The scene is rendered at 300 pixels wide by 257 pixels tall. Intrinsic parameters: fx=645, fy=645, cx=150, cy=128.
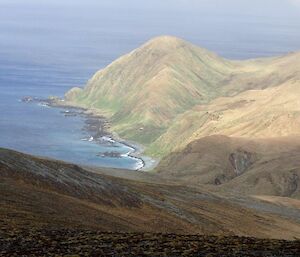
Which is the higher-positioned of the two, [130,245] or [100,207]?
[100,207]

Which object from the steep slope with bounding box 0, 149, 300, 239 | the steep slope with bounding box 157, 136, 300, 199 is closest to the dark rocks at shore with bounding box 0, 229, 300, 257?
the steep slope with bounding box 0, 149, 300, 239

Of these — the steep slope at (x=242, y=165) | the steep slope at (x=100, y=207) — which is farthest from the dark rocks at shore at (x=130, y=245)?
the steep slope at (x=242, y=165)

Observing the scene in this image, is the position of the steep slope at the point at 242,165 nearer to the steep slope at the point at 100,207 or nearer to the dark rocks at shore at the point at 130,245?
the steep slope at the point at 100,207

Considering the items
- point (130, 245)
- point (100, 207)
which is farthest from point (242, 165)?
point (130, 245)

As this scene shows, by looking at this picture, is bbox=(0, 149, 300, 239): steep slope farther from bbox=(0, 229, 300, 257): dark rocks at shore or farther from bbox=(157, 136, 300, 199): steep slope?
bbox=(157, 136, 300, 199): steep slope

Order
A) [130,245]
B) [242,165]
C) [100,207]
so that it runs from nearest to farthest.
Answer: [130,245] < [100,207] < [242,165]

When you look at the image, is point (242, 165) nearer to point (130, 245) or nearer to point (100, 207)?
point (100, 207)

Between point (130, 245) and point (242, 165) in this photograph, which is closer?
point (130, 245)

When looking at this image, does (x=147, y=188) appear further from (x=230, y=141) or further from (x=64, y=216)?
(x=230, y=141)
